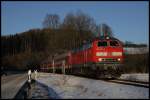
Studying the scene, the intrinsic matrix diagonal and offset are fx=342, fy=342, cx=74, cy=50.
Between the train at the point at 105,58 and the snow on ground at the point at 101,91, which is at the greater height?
the train at the point at 105,58

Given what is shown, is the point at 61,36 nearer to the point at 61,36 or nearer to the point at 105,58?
the point at 61,36

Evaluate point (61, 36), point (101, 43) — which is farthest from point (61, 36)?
point (101, 43)

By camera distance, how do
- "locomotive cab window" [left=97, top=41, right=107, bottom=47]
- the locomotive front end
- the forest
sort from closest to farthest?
the locomotive front end < "locomotive cab window" [left=97, top=41, right=107, bottom=47] < the forest

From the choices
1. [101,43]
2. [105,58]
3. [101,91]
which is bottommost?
[101,91]

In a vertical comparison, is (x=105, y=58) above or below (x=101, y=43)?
below

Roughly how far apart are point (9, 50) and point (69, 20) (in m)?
42.6

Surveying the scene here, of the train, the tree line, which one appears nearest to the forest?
the tree line

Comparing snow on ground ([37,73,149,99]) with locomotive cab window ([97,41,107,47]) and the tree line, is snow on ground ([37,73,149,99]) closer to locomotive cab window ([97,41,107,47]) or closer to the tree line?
locomotive cab window ([97,41,107,47])

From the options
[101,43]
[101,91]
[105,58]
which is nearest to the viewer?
[101,91]

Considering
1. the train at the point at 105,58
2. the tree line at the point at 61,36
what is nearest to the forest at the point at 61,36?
the tree line at the point at 61,36

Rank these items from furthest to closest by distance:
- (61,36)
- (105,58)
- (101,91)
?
(61,36) → (105,58) → (101,91)

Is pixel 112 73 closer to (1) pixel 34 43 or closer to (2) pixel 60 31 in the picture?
(2) pixel 60 31

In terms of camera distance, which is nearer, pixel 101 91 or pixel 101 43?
pixel 101 91

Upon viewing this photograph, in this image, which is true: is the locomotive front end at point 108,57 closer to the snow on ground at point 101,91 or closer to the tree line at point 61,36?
the snow on ground at point 101,91
